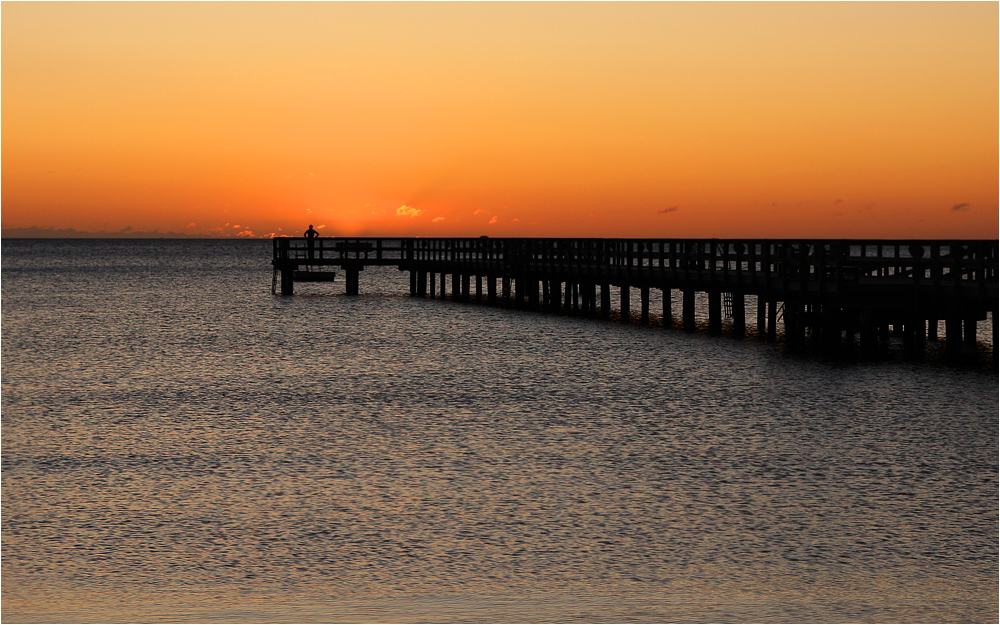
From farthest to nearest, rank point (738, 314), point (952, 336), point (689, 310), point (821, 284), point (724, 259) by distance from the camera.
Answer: point (689, 310), point (738, 314), point (724, 259), point (821, 284), point (952, 336)

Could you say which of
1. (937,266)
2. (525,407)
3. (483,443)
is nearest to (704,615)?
(483,443)

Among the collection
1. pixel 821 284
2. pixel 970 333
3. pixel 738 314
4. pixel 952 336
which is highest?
pixel 821 284

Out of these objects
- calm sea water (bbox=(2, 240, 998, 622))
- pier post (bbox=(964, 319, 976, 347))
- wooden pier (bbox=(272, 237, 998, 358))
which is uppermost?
wooden pier (bbox=(272, 237, 998, 358))

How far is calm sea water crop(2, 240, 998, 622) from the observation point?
11.2m

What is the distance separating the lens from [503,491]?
15445mm

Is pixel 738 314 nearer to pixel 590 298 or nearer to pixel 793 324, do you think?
pixel 793 324

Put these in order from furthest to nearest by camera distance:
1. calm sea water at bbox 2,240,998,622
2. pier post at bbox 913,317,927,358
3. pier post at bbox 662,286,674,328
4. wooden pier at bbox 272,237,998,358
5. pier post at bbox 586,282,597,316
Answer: pier post at bbox 586,282,597,316
pier post at bbox 662,286,674,328
pier post at bbox 913,317,927,358
wooden pier at bbox 272,237,998,358
calm sea water at bbox 2,240,998,622

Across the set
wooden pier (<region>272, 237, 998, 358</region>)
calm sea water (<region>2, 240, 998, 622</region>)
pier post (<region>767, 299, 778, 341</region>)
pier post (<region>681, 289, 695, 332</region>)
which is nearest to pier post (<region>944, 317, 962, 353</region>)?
wooden pier (<region>272, 237, 998, 358</region>)

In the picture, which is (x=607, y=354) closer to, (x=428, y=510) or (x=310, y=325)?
(x=310, y=325)

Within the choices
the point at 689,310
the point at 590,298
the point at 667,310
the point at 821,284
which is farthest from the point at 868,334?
the point at 590,298

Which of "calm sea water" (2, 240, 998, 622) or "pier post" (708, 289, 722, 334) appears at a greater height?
"pier post" (708, 289, 722, 334)

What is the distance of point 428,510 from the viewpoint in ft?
47.4

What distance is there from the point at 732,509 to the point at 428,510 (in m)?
3.61

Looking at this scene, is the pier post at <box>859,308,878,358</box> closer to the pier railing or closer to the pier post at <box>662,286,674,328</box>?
the pier railing
